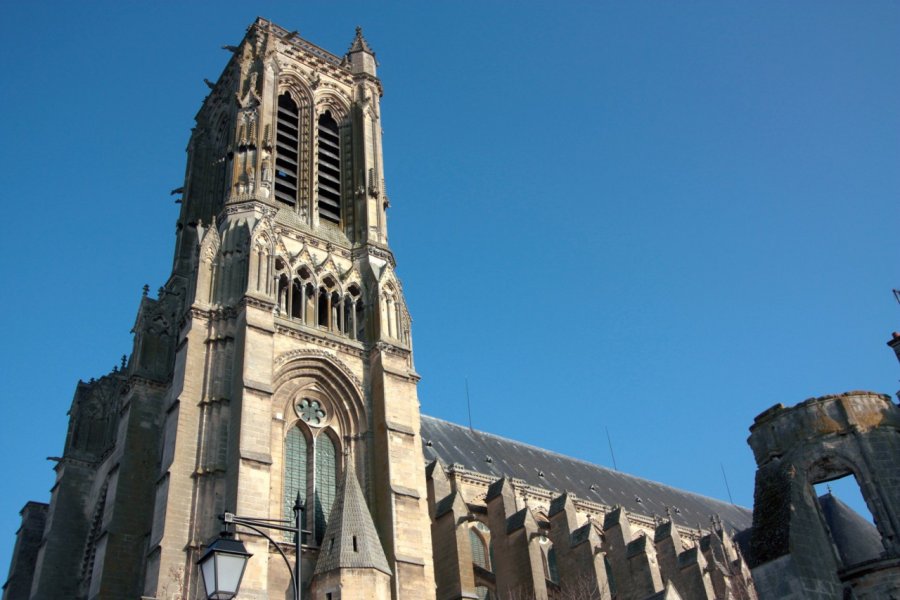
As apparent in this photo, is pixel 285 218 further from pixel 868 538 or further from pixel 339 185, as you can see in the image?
pixel 868 538

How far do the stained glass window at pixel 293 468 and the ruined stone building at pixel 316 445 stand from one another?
69 mm

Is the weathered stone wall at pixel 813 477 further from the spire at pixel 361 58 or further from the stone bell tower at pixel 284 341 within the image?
the spire at pixel 361 58

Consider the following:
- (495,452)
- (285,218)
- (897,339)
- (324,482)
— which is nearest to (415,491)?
(324,482)

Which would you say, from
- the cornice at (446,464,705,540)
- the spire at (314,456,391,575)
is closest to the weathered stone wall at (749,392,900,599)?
the spire at (314,456,391,575)

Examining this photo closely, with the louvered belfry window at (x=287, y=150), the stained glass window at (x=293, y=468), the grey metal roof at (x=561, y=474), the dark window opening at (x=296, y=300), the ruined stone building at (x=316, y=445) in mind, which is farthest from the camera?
the grey metal roof at (x=561, y=474)

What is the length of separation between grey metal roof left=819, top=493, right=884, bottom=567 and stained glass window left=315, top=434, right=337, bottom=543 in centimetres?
1265

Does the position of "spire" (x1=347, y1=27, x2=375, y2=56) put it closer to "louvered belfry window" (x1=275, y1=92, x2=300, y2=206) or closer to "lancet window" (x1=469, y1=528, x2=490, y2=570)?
"louvered belfry window" (x1=275, y1=92, x2=300, y2=206)

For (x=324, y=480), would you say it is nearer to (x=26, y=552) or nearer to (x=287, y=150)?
(x=26, y=552)

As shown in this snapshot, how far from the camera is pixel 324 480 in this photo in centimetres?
2464

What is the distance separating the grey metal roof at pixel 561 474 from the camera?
3797cm

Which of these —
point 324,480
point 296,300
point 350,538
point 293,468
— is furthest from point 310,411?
point 350,538

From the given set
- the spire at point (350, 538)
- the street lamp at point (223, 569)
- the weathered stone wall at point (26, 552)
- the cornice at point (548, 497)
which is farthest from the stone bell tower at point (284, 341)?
the street lamp at point (223, 569)

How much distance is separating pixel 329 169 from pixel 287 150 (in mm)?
1737

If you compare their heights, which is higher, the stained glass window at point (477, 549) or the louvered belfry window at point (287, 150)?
the louvered belfry window at point (287, 150)
